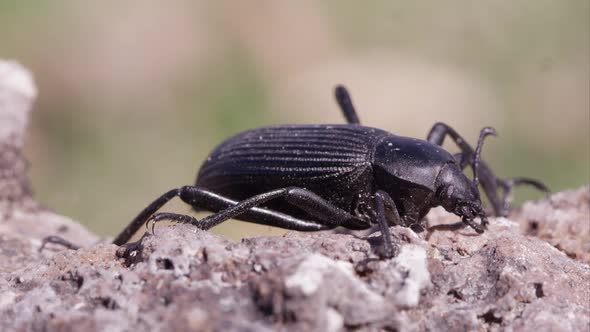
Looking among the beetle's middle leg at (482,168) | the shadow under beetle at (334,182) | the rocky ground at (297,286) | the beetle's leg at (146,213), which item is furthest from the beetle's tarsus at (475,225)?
the beetle's leg at (146,213)

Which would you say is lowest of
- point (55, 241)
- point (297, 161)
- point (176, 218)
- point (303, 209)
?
point (55, 241)

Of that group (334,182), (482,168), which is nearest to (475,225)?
(334,182)

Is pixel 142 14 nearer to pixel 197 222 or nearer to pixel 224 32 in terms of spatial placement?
pixel 224 32

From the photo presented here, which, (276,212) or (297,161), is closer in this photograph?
(276,212)

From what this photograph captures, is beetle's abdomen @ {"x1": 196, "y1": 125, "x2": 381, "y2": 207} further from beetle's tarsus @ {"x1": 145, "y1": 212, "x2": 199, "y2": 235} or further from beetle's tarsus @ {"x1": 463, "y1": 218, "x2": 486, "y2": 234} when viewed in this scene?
beetle's tarsus @ {"x1": 145, "y1": 212, "x2": 199, "y2": 235}

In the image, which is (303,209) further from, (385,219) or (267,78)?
(267,78)

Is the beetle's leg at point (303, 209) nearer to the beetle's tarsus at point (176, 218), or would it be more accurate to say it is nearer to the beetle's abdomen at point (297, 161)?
the beetle's tarsus at point (176, 218)

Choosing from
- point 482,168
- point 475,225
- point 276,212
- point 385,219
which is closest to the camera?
point 385,219
